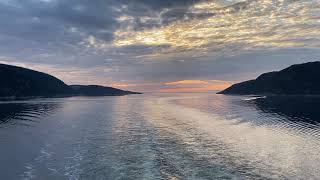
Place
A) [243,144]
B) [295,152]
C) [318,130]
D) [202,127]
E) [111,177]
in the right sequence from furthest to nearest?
[202,127], [318,130], [243,144], [295,152], [111,177]

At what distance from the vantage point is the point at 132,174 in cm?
3519

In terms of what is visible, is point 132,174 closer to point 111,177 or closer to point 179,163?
point 111,177

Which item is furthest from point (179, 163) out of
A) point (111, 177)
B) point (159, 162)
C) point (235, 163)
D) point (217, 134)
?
point (217, 134)

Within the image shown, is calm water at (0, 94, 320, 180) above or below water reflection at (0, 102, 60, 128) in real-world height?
below

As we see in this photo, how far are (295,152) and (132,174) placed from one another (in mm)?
25318

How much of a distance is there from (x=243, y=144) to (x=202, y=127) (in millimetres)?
21367

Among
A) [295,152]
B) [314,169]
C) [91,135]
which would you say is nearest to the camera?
[314,169]

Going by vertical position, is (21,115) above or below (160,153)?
above

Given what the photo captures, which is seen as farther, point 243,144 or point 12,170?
point 243,144

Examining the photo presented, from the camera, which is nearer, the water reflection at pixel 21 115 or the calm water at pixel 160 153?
the calm water at pixel 160 153

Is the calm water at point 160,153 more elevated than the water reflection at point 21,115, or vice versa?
the water reflection at point 21,115

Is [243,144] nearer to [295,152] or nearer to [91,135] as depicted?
[295,152]

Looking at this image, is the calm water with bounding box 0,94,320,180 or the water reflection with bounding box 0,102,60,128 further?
the water reflection with bounding box 0,102,60,128

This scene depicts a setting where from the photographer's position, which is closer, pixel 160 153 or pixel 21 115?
pixel 160 153
